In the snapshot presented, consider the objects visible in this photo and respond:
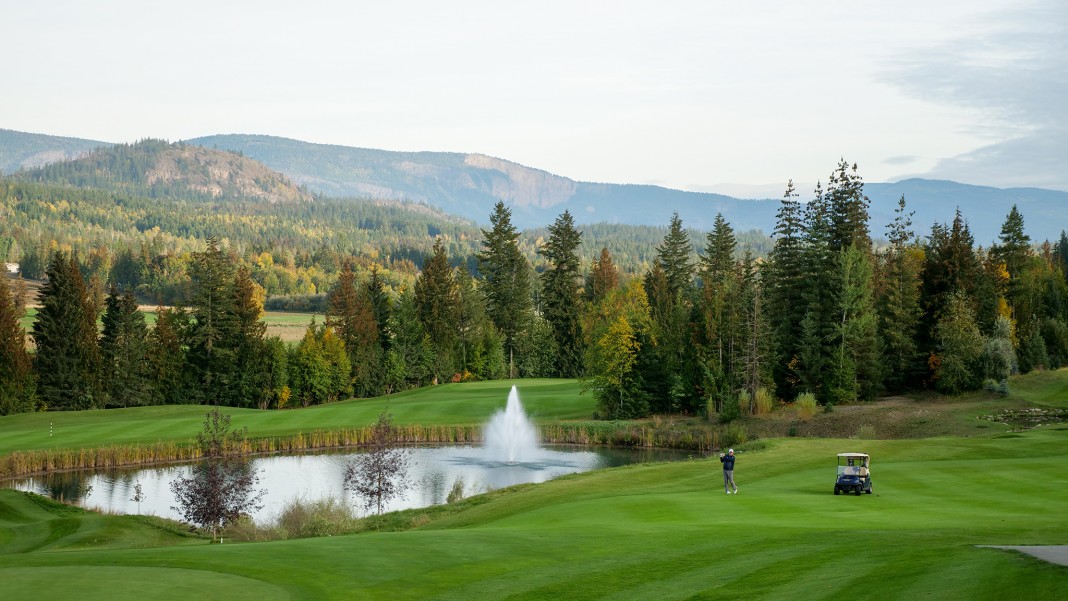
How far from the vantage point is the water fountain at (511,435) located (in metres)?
61.0

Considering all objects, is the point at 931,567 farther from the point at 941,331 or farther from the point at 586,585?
the point at 941,331

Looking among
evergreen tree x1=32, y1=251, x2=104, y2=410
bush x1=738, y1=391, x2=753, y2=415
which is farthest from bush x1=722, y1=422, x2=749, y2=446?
evergreen tree x1=32, y1=251, x2=104, y2=410

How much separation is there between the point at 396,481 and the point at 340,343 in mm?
45180

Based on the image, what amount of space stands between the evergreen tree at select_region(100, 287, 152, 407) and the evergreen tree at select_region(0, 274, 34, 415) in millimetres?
6859

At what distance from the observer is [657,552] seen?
1964cm

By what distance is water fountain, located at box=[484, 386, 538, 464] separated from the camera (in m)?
61.0

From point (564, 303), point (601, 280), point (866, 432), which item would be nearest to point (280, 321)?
point (601, 280)

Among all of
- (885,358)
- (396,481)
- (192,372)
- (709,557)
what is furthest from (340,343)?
(709,557)

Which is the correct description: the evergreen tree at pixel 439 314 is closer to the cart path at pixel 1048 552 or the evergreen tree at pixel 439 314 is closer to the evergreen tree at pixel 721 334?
the evergreen tree at pixel 721 334

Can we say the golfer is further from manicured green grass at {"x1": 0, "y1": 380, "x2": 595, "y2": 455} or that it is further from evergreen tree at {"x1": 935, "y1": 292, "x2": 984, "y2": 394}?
manicured green grass at {"x1": 0, "y1": 380, "x2": 595, "y2": 455}

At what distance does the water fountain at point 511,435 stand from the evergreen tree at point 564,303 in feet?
101

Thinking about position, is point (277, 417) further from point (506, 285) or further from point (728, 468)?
→ point (728, 468)

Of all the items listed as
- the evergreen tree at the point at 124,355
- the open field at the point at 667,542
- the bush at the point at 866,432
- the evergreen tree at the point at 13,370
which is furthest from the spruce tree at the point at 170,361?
the bush at the point at 866,432

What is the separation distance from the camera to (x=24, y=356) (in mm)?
76250
